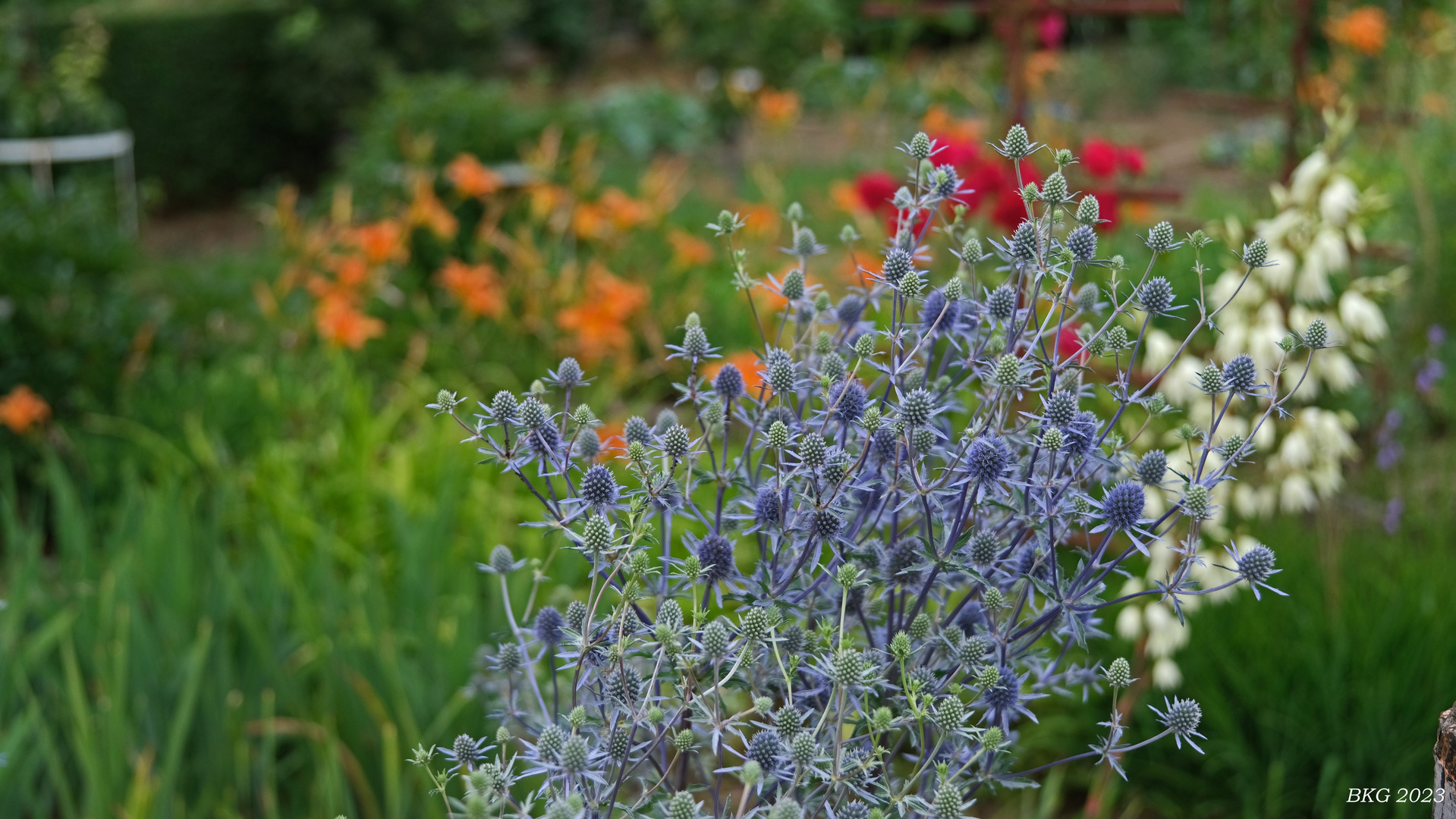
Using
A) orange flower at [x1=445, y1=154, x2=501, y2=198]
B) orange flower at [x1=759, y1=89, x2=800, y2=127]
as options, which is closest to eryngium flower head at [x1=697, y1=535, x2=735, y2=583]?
orange flower at [x1=445, y1=154, x2=501, y2=198]

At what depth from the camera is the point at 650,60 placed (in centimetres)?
1478

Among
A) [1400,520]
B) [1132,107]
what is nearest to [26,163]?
[1400,520]

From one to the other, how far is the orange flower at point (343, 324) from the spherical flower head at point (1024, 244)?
350cm

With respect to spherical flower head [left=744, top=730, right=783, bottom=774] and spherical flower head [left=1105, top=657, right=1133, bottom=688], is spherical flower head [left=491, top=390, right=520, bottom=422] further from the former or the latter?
spherical flower head [left=1105, top=657, right=1133, bottom=688]

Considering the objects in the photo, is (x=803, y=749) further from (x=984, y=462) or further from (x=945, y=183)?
(x=945, y=183)

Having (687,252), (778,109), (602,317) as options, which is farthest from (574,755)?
(778,109)

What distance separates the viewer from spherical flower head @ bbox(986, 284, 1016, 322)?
1016 mm

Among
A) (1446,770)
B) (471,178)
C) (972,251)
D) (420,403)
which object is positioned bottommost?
(420,403)

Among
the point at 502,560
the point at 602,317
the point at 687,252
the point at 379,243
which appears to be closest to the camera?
the point at 502,560

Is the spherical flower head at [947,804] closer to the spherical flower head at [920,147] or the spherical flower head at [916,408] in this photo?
the spherical flower head at [916,408]

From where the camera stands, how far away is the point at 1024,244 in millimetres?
992

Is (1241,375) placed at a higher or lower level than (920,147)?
lower

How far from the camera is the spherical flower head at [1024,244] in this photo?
38.9 inches

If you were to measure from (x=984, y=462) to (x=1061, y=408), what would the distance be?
A: 79 mm
